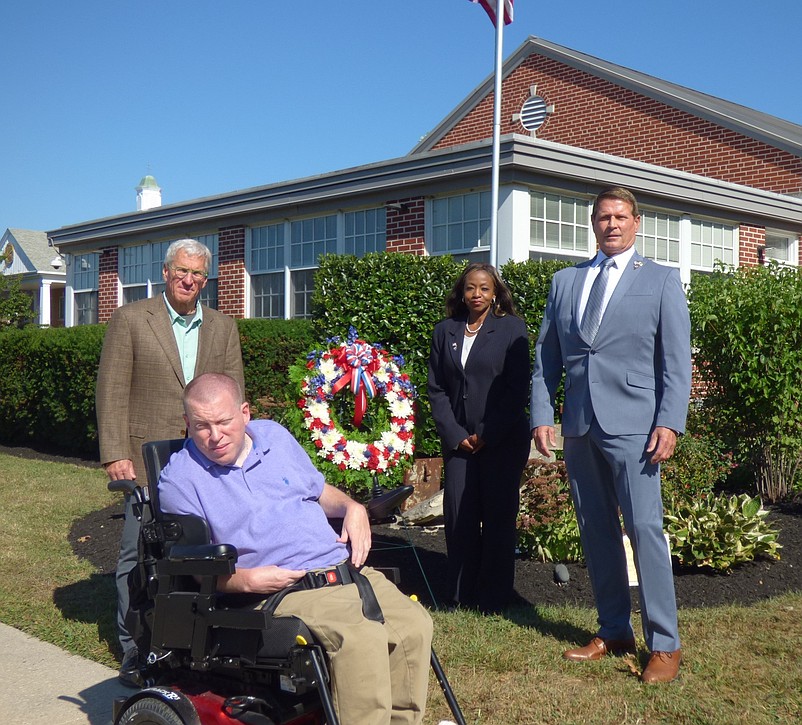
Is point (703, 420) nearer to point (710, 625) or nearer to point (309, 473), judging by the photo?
point (710, 625)

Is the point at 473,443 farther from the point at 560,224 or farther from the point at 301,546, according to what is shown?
the point at 560,224

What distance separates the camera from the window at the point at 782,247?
580 inches

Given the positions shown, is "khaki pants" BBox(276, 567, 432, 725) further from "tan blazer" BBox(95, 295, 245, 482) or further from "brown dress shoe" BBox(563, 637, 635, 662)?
"tan blazer" BBox(95, 295, 245, 482)

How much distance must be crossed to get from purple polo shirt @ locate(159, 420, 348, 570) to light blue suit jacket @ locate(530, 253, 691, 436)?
56.8 inches

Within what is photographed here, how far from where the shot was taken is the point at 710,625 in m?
4.82

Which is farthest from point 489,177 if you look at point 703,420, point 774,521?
point 774,521

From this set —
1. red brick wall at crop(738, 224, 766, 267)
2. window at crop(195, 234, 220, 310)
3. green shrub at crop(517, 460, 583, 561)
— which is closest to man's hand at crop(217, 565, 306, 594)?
green shrub at crop(517, 460, 583, 561)

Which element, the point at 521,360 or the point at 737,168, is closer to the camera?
the point at 521,360

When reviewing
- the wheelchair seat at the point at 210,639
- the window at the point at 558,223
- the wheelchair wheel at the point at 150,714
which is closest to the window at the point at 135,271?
the window at the point at 558,223

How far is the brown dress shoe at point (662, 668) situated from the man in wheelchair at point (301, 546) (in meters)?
1.34

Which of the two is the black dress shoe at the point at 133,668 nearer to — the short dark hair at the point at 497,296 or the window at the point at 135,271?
the short dark hair at the point at 497,296

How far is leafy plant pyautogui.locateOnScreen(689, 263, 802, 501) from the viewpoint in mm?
7605

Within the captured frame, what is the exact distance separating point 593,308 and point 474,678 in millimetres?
1760

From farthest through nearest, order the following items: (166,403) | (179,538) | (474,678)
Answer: (166,403), (474,678), (179,538)
